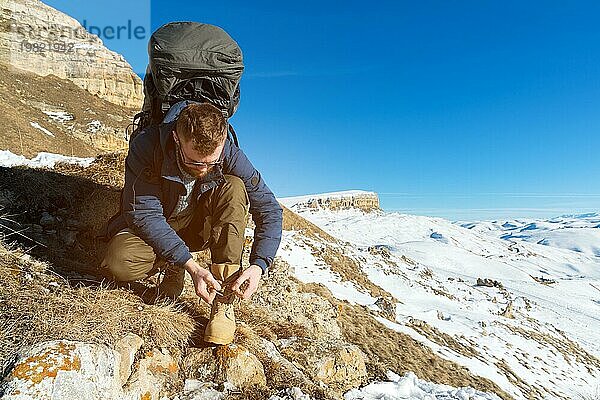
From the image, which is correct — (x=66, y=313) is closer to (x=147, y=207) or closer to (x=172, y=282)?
(x=147, y=207)

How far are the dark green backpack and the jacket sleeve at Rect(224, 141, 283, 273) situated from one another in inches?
28.3

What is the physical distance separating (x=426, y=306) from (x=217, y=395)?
1616 centimetres

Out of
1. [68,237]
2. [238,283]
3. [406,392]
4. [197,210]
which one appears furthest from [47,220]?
[406,392]

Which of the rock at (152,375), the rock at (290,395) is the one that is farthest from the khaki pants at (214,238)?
the rock at (290,395)

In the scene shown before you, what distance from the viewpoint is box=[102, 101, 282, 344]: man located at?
118 inches

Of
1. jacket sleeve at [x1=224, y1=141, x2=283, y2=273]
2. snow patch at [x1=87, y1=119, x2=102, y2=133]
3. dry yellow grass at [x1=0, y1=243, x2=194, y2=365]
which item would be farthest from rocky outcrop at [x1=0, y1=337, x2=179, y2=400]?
snow patch at [x1=87, y1=119, x2=102, y2=133]

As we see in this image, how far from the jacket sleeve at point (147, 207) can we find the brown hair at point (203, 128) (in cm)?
47

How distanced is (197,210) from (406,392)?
9.25 ft

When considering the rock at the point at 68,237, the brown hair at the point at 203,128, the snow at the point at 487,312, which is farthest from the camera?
the snow at the point at 487,312

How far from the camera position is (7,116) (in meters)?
18.4

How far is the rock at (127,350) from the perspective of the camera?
2875mm

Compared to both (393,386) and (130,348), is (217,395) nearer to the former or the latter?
(130,348)

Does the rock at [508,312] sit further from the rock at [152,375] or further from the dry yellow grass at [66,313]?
the rock at [152,375]

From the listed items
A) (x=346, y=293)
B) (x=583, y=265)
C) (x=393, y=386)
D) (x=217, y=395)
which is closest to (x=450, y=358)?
(x=346, y=293)
